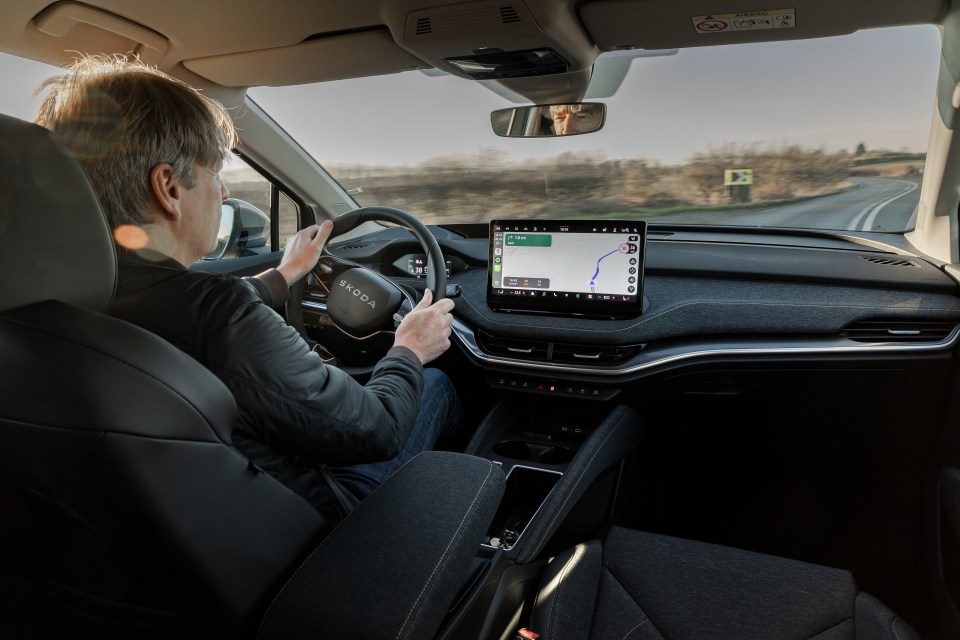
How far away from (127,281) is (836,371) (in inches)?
92.1

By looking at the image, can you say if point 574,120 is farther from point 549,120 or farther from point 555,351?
point 555,351

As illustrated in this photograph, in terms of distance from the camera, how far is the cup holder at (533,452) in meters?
2.71

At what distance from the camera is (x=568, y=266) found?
272 centimetres

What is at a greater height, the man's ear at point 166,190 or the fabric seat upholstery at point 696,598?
the man's ear at point 166,190

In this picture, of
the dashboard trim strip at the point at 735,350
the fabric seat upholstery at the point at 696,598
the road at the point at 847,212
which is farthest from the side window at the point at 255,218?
the fabric seat upholstery at the point at 696,598

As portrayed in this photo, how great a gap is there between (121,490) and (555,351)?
1928mm

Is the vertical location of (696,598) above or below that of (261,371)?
below

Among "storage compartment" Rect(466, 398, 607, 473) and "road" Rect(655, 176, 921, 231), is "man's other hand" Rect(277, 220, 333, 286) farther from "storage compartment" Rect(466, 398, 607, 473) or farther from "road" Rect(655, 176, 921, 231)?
"road" Rect(655, 176, 921, 231)

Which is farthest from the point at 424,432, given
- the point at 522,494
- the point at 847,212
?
the point at 847,212

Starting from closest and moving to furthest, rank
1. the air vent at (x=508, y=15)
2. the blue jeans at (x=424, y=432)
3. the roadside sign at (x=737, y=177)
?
1. the blue jeans at (x=424, y=432)
2. the air vent at (x=508, y=15)
3. the roadside sign at (x=737, y=177)

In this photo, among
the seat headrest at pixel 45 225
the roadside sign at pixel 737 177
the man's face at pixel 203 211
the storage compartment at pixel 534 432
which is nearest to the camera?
the seat headrest at pixel 45 225

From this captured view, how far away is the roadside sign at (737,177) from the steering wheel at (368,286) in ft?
6.40

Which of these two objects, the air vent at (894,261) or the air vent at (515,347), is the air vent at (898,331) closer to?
the air vent at (894,261)

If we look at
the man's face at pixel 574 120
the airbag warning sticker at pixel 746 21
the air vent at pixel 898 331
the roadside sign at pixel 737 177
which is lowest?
the air vent at pixel 898 331
